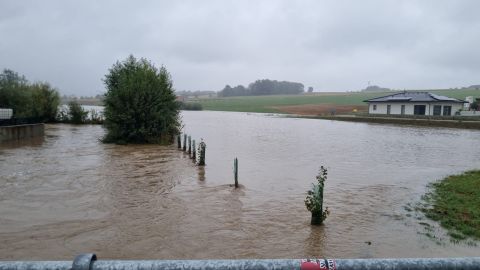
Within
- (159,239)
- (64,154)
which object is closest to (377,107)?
(64,154)

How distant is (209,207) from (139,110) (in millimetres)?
19629

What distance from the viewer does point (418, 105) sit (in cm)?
6081

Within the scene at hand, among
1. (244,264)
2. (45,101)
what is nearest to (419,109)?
(45,101)

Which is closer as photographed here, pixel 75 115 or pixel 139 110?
pixel 139 110

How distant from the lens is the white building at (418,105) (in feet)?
194

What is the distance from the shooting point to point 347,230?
33.3 feet

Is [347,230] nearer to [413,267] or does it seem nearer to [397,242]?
[397,242]

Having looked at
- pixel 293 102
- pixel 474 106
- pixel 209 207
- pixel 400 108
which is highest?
pixel 293 102

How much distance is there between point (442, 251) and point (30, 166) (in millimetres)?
18192

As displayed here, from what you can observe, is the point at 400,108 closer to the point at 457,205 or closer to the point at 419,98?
the point at 419,98

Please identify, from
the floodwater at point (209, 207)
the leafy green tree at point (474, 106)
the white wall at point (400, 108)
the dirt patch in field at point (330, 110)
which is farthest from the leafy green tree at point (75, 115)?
the leafy green tree at point (474, 106)

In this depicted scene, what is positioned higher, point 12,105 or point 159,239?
point 12,105

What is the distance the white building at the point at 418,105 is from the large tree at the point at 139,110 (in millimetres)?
42701

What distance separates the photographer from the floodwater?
8.75 metres
